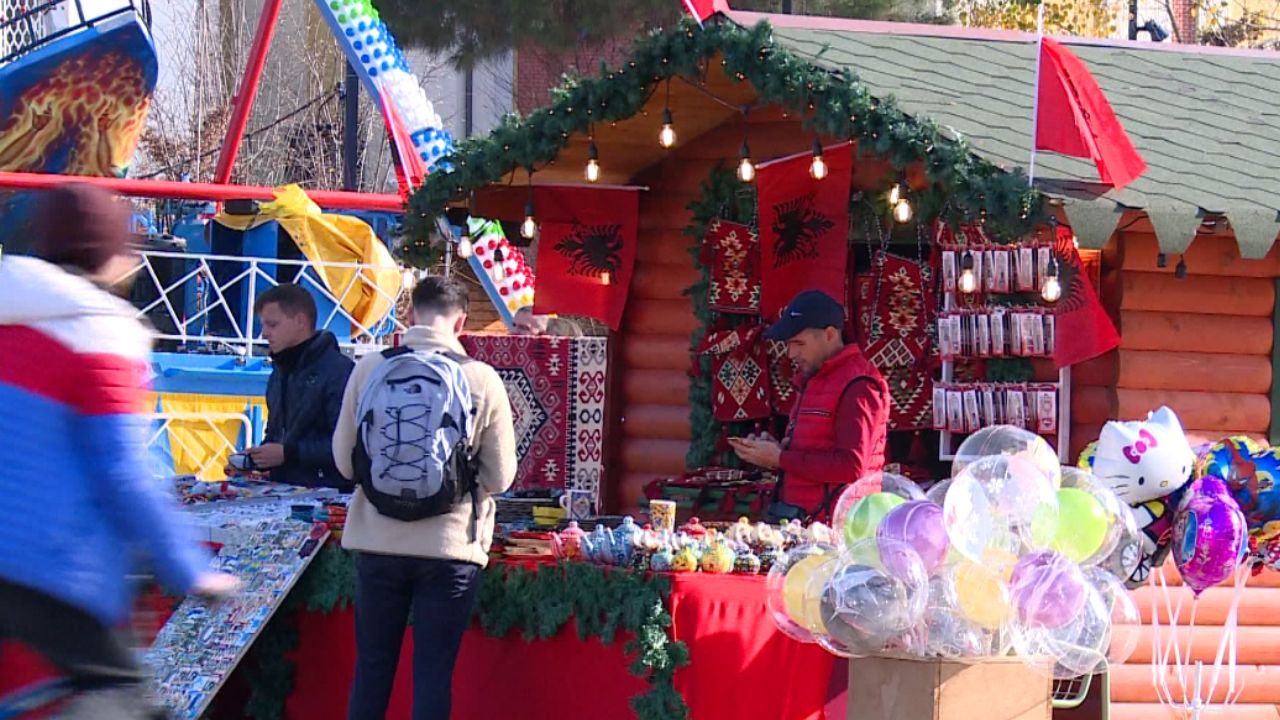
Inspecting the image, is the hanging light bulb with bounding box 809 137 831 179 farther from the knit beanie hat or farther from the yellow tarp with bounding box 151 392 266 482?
the yellow tarp with bounding box 151 392 266 482

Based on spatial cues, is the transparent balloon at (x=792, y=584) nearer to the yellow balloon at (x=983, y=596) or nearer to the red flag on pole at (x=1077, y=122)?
the yellow balloon at (x=983, y=596)

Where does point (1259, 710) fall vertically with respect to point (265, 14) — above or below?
below

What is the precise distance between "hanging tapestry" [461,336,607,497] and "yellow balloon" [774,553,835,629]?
13.2ft

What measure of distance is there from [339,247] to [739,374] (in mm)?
8077

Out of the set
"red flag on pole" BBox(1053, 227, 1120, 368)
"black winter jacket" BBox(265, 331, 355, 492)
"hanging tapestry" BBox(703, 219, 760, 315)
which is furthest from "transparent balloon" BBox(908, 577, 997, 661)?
"hanging tapestry" BBox(703, 219, 760, 315)

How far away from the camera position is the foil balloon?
273 inches

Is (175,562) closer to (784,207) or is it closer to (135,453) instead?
(135,453)

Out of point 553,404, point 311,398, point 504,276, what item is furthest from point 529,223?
point 504,276

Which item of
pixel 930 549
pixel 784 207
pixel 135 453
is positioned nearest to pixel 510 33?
pixel 784 207

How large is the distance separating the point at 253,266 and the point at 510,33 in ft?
24.1

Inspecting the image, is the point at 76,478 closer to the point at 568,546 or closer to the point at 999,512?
the point at 999,512

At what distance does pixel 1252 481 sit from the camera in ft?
22.8

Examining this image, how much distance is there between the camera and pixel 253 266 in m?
15.2

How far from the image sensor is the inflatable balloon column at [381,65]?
16.8 metres
